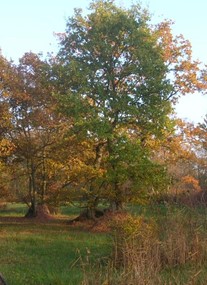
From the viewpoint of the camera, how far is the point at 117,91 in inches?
845

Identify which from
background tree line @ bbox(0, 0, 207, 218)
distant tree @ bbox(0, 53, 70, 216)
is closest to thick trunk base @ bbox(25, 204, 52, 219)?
distant tree @ bbox(0, 53, 70, 216)

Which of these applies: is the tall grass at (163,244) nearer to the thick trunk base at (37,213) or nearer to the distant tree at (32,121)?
the distant tree at (32,121)

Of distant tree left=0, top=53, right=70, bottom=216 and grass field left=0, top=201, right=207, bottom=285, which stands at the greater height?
distant tree left=0, top=53, right=70, bottom=216

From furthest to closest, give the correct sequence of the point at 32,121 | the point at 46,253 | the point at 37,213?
the point at 37,213, the point at 32,121, the point at 46,253

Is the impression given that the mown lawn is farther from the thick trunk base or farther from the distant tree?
the thick trunk base

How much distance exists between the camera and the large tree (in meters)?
20.4

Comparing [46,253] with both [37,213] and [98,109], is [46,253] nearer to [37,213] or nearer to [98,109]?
[98,109]

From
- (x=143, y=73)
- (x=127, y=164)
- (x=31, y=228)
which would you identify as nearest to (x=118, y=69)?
(x=143, y=73)

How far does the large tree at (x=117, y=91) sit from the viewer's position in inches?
802

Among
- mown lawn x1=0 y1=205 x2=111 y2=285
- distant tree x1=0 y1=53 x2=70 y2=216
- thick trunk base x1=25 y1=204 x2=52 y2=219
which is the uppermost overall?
distant tree x1=0 y1=53 x2=70 y2=216

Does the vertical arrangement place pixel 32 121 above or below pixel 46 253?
above

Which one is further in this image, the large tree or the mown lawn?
the large tree

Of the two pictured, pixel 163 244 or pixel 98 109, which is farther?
pixel 98 109

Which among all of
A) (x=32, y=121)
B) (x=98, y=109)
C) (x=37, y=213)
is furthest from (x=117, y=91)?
(x=37, y=213)
